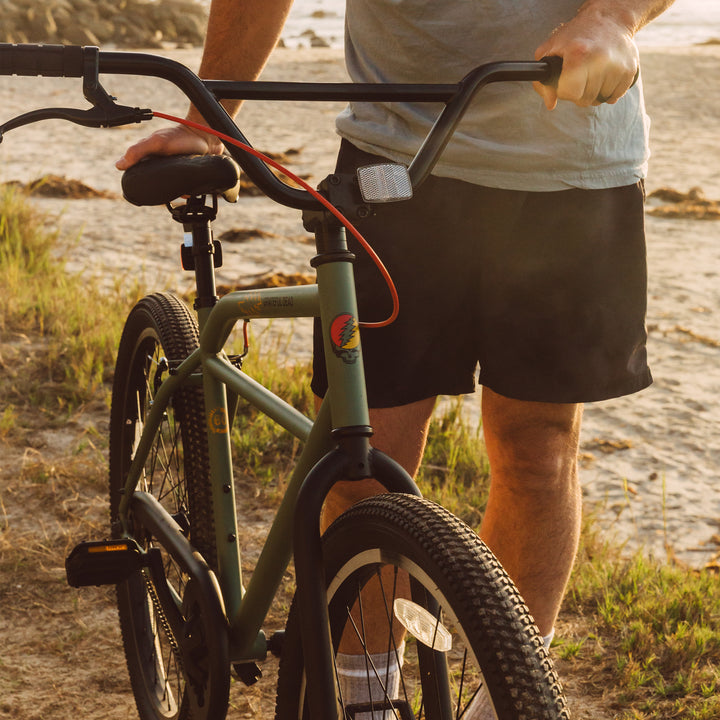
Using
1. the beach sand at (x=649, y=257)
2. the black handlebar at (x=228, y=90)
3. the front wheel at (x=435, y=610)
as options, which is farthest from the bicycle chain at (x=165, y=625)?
the beach sand at (x=649, y=257)

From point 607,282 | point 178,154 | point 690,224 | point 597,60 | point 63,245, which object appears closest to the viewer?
point 597,60

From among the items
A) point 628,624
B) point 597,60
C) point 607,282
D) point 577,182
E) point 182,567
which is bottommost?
point 628,624

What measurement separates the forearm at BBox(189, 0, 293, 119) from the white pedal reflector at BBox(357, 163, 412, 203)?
2.66 ft

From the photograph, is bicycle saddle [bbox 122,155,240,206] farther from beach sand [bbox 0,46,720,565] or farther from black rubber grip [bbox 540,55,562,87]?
beach sand [bbox 0,46,720,565]

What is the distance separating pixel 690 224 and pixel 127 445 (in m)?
6.10

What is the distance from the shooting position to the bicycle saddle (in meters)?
1.78

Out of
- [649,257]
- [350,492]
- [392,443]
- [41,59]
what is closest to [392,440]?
[392,443]

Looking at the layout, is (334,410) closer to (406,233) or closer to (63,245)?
(406,233)

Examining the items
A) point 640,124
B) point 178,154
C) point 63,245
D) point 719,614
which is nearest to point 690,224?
point 63,245

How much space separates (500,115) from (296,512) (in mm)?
887

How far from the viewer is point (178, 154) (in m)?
1.84

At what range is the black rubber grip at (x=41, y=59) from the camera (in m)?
1.19

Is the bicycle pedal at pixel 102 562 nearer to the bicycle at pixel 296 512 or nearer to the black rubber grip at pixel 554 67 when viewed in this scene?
the bicycle at pixel 296 512

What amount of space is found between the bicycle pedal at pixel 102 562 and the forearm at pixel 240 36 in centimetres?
90
